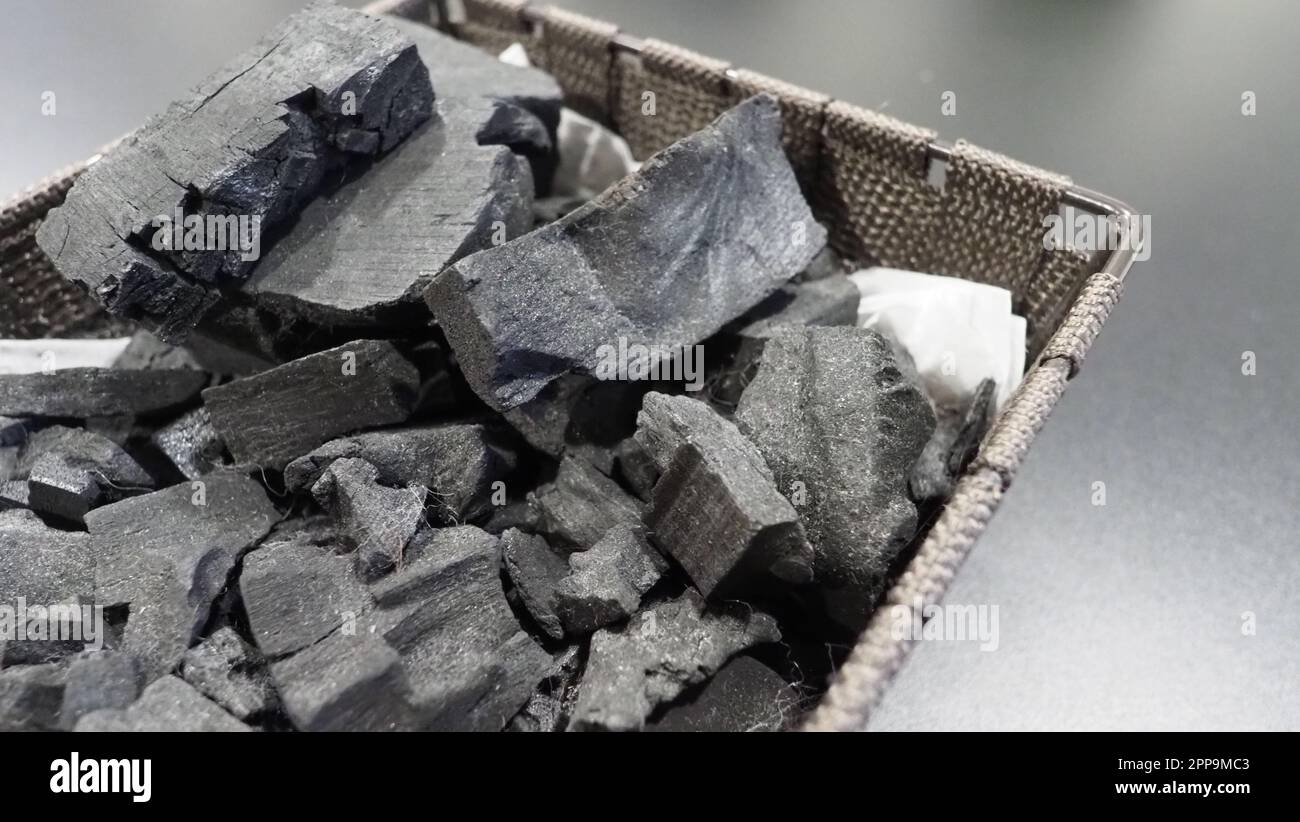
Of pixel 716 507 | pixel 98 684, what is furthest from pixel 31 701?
pixel 716 507

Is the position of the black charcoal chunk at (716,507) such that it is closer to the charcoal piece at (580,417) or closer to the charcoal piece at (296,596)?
the charcoal piece at (580,417)

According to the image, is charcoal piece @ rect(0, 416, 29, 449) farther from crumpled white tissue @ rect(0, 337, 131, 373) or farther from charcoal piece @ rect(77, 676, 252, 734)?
charcoal piece @ rect(77, 676, 252, 734)

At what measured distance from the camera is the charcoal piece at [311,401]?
1.82m

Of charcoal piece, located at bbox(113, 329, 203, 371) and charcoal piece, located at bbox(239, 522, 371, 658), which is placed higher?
charcoal piece, located at bbox(113, 329, 203, 371)

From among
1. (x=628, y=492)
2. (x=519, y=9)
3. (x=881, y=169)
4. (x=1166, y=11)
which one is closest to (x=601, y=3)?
(x=519, y=9)

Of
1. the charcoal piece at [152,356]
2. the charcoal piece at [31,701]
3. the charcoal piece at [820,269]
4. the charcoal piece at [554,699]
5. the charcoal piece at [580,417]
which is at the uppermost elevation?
the charcoal piece at [820,269]

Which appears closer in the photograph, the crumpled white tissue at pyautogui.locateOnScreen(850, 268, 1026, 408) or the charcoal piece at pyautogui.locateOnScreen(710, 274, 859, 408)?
the charcoal piece at pyautogui.locateOnScreen(710, 274, 859, 408)

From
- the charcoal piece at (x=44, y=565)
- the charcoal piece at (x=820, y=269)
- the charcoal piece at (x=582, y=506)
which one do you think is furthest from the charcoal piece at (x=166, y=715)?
the charcoal piece at (x=820, y=269)

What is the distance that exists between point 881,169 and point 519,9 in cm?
133

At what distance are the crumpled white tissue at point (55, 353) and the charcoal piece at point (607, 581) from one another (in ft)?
4.92

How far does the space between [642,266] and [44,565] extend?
54.6 inches

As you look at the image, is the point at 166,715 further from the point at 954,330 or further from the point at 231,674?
the point at 954,330

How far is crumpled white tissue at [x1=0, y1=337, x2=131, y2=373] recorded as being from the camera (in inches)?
91.6

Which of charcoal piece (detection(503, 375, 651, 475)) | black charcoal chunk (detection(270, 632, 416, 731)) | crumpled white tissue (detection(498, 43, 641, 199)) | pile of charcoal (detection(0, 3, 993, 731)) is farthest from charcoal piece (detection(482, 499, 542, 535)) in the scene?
crumpled white tissue (detection(498, 43, 641, 199))
